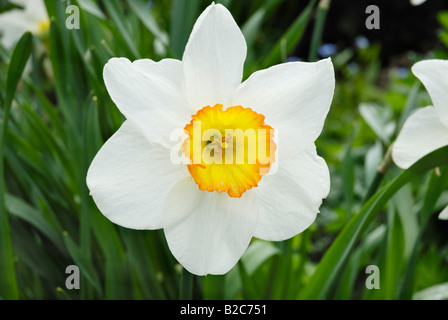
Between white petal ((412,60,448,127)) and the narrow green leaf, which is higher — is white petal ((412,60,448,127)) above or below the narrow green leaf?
below

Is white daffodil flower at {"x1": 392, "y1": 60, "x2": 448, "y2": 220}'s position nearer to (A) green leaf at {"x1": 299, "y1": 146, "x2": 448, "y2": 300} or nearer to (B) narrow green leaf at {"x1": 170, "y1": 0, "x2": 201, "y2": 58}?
(A) green leaf at {"x1": 299, "y1": 146, "x2": 448, "y2": 300}

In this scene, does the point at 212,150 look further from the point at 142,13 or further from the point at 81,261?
the point at 142,13

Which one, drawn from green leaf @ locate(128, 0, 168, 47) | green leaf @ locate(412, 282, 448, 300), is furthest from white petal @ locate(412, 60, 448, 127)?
green leaf @ locate(128, 0, 168, 47)

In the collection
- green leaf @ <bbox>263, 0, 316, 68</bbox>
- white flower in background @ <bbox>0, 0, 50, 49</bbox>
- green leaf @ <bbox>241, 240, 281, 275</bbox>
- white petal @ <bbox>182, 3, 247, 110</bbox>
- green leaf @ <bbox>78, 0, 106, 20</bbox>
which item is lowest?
green leaf @ <bbox>241, 240, 281, 275</bbox>

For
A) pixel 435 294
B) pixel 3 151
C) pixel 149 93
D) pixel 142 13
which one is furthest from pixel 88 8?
pixel 435 294

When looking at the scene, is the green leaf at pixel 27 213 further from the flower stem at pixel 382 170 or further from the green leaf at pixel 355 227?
the flower stem at pixel 382 170

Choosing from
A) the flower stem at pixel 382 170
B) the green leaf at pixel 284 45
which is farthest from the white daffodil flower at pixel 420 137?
the green leaf at pixel 284 45
